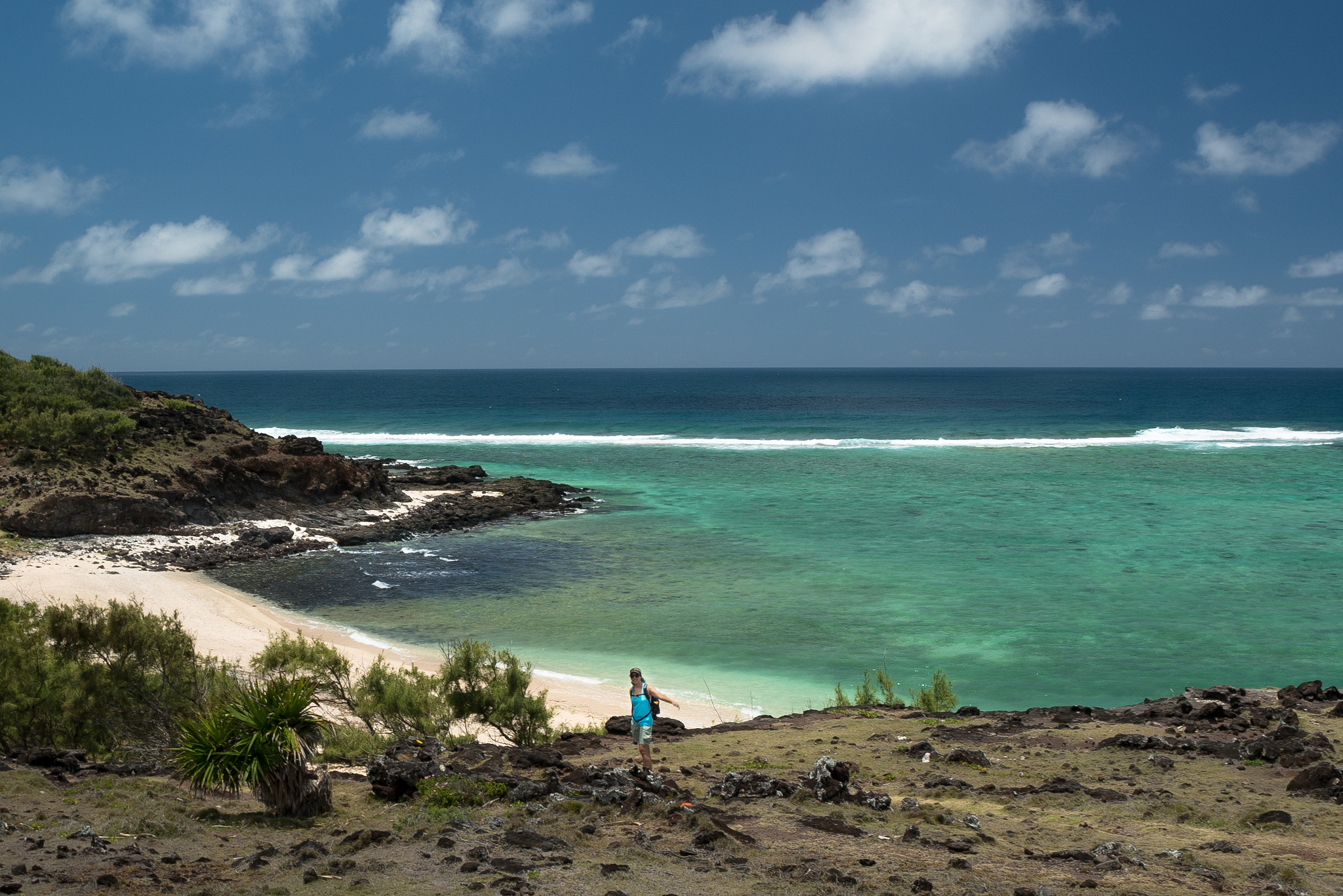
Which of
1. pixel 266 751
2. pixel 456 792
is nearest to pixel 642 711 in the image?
pixel 456 792

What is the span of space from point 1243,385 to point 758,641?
554 feet

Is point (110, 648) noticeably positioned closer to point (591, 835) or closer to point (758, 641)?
point (591, 835)

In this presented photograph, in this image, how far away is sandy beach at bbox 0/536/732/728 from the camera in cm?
1434

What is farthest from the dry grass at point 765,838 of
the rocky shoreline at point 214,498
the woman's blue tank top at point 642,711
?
the rocky shoreline at point 214,498

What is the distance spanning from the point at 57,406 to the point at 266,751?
25.2 metres

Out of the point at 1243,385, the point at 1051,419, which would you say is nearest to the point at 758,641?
the point at 1051,419

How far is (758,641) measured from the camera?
1794 cm

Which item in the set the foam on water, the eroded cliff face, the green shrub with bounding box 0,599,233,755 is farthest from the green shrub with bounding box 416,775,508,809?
the foam on water

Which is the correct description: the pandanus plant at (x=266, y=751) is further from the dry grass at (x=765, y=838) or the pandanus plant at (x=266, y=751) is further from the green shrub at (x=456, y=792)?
the green shrub at (x=456, y=792)

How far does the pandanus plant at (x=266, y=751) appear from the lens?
764 cm

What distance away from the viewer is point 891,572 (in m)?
23.9

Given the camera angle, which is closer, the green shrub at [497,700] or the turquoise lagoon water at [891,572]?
the green shrub at [497,700]

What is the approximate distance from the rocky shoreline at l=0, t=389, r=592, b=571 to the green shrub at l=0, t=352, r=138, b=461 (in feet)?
1.80

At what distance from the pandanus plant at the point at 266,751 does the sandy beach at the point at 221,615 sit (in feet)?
17.7
